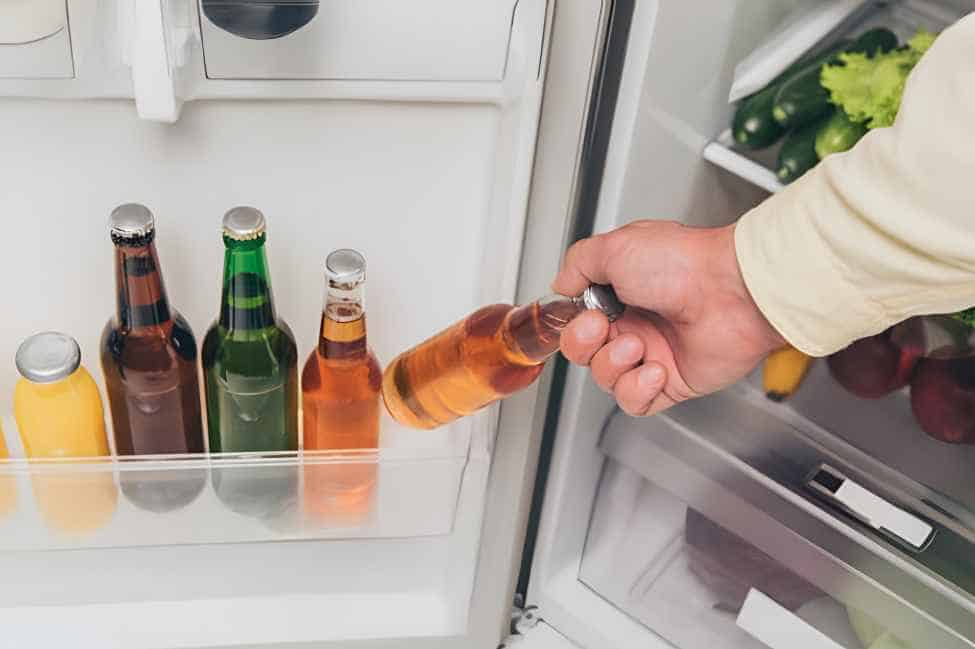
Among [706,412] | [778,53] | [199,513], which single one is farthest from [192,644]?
[778,53]

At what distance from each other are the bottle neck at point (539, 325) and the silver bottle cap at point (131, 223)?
27 centimetres

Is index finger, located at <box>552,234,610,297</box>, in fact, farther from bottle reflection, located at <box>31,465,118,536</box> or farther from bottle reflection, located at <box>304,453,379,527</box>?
bottle reflection, located at <box>31,465,118,536</box>

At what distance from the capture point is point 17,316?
86 centimetres

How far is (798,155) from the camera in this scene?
960 millimetres

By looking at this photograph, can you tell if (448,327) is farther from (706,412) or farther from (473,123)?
(706,412)

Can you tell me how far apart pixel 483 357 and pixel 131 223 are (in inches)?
10.6

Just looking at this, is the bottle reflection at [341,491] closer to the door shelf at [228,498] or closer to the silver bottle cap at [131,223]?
the door shelf at [228,498]

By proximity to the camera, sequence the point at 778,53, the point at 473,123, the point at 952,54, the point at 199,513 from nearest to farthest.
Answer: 1. the point at 952,54
2. the point at 473,123
3. the point at 199,513
4. the point at 778,53

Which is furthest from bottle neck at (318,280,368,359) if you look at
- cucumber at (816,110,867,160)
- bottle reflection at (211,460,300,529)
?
cucumber at (816,110,867,160)

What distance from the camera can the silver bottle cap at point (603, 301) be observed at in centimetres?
76

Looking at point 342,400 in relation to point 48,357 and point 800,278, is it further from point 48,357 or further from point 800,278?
point 800,278

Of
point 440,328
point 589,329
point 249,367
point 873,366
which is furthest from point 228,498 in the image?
point 873,366

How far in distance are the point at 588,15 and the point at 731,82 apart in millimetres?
287

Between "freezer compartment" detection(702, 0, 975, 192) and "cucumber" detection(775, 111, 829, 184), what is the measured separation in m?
0.01
